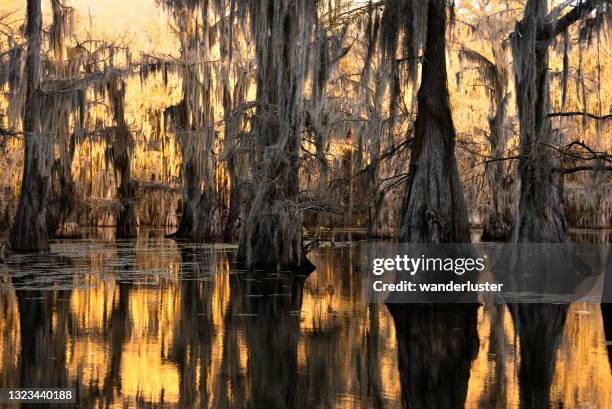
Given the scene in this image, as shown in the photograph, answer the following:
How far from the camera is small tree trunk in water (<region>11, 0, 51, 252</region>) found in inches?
1065

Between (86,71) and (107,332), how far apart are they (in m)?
25.3

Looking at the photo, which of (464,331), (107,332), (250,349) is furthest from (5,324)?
(464,331)

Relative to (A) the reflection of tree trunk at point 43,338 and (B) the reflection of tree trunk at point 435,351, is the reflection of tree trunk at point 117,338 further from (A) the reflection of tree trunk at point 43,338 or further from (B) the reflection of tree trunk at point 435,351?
(B) the reflection of tree trunk at point 435,351

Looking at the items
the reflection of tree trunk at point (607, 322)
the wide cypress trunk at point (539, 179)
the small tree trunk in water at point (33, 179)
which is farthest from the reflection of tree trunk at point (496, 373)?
the small tree trunk in water at point (33, 179)

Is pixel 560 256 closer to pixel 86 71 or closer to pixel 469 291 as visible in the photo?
pixel 469 291

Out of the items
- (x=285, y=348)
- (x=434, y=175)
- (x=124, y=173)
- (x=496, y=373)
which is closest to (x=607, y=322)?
(x=434, y=175)

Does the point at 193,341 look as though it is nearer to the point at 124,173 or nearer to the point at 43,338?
the point at 43,338

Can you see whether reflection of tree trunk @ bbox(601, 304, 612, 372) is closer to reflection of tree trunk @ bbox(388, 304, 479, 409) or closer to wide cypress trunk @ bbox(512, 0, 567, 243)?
reflection of tree trunk @ bbox(388, 304, 479, 409)

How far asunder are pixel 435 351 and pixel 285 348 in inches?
57.6

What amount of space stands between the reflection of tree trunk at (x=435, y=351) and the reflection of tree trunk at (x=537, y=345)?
470 mm

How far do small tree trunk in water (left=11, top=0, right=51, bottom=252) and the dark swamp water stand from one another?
32.4 feet

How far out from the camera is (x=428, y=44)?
16328 mm

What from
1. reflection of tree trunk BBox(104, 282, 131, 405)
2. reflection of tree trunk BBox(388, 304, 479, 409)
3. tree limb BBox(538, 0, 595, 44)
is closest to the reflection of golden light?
reflection of tree trunk BBox(104, 282, 131, 405)

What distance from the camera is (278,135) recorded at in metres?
20.2
